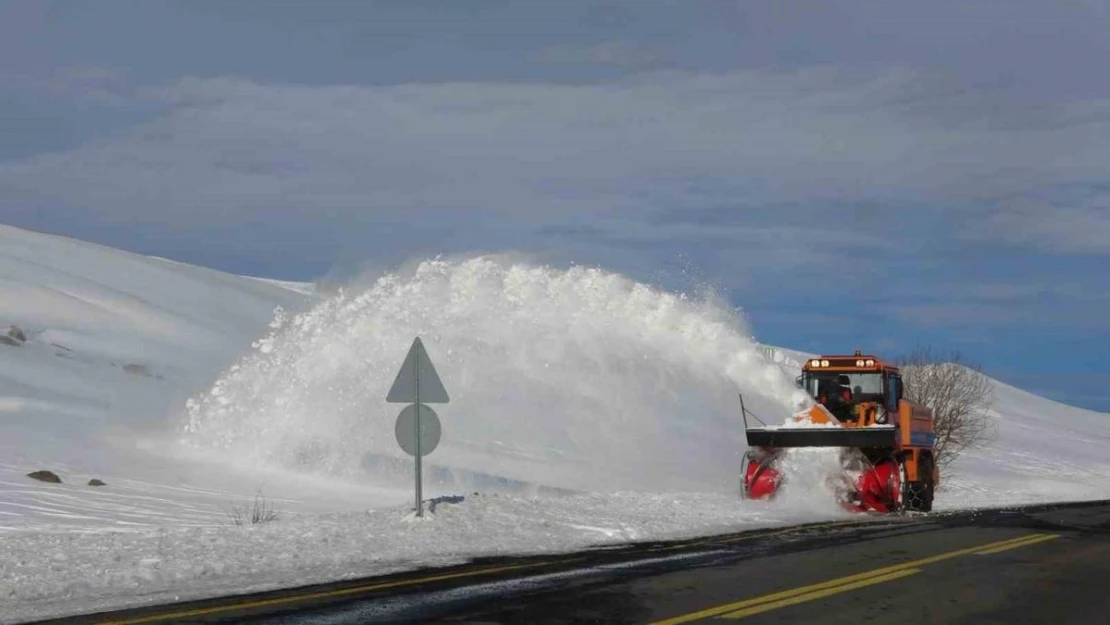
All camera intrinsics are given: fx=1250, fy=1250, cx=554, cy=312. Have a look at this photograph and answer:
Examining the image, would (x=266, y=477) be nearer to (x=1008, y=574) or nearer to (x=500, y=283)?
(x=500, y=283)

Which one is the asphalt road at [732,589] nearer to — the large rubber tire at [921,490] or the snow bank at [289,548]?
the snow bank at [289,548]

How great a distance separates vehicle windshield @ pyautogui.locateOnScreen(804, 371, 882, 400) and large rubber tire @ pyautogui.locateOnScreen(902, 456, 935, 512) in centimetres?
197

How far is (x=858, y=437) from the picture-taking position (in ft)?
71.0

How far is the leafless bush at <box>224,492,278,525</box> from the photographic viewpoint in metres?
16.3

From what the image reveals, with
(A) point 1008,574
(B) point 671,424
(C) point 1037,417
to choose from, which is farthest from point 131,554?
(C) point 1037,417

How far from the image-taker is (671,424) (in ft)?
123

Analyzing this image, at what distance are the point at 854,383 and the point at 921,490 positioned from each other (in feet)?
9.35

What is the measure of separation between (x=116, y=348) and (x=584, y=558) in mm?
38562

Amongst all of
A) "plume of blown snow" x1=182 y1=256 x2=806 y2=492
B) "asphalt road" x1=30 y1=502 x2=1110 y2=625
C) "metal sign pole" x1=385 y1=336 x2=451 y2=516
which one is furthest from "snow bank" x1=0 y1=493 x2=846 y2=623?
"plume of blown snow" x1=182 y1=256 x2=806 y2=492

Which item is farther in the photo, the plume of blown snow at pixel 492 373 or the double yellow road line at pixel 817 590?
the plume of blown snow at pixel 492 373

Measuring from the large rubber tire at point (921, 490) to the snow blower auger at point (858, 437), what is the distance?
0.02m

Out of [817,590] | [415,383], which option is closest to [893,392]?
[415,383]

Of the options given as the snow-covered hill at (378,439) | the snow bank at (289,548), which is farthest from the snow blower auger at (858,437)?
the snow bank at (289,548)

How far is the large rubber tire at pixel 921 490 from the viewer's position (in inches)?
969
